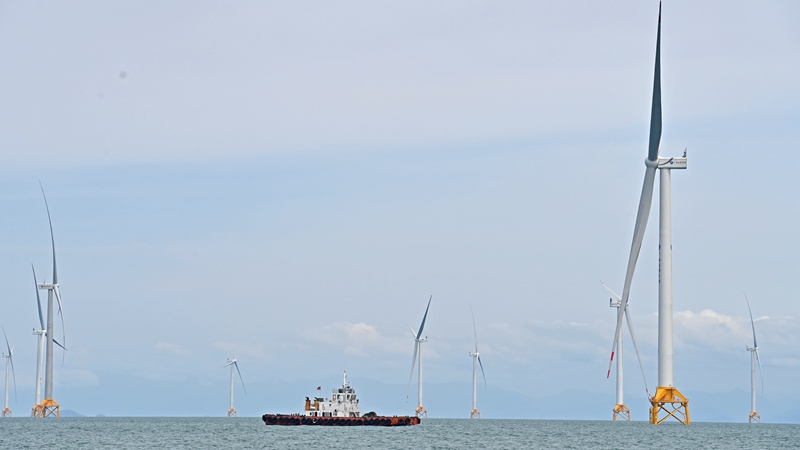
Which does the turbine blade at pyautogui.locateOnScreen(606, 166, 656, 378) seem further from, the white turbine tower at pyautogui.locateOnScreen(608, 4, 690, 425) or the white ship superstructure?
the white ship superstructure

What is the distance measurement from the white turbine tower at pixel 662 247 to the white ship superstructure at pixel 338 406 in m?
87.9

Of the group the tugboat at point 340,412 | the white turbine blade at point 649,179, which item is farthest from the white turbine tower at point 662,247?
the tugboat at point 340,412

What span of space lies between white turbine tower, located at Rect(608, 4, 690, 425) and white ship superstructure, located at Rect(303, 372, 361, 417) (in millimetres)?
87855

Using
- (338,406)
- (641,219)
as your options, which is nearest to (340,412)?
(338,406)

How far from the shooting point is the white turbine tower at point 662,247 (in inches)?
3607

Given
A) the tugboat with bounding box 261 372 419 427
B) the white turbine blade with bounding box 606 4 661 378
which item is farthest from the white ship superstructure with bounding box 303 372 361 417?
the white turbine blade with bounding box 606 4 661 378

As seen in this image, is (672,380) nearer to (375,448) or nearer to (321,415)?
(375,448)

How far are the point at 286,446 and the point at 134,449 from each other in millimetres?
17399

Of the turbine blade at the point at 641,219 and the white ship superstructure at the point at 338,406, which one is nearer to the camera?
the turbine blade at the point at 641,219

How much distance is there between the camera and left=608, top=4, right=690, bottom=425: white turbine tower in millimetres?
91625

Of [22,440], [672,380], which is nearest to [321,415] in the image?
[22,440]

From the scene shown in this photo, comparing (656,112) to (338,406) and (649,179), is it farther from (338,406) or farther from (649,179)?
(338,406)

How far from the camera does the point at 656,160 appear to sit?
94875 mm

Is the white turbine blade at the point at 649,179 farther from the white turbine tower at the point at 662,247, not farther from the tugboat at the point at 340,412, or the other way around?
the tugboat at the point at 340,412
